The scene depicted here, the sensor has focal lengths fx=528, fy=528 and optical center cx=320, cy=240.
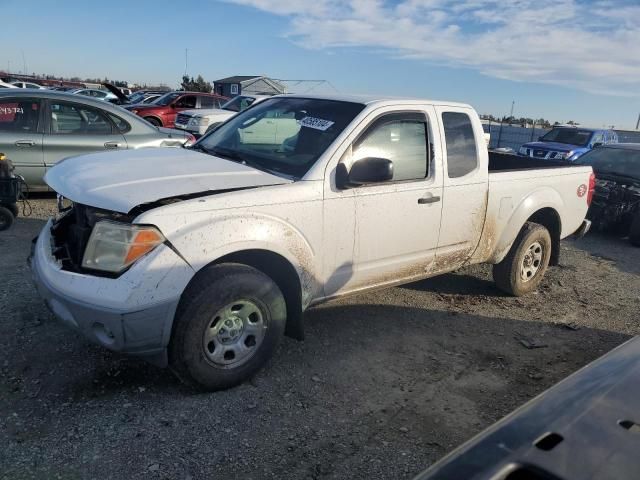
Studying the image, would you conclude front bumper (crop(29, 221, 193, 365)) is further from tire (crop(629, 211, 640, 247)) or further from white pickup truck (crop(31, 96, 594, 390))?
tire (crop(629, 211, 640, 247))

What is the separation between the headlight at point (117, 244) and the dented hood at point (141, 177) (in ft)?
0.38

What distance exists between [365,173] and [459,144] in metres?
1.33

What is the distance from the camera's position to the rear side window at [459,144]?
4355 millimetres

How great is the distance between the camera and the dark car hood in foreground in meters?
1.42

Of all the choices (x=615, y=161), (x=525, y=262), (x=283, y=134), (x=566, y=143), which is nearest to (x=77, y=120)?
(x=283, y=134)

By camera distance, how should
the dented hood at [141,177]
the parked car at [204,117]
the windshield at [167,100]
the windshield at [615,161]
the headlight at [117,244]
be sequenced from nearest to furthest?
the headlight at [117,244] → the dented hood at [141,177] → the windshield at [615,161] → the parked car at [204,117] → the windshield at [167,100]

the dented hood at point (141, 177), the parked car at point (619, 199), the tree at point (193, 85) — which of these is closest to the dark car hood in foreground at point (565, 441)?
the dented hood at point (141, 177)

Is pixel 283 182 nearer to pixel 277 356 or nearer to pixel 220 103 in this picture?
pixel 277 356

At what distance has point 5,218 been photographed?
616cm

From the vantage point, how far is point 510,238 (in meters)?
5.04

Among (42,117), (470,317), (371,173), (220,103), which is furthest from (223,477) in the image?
(220,103)

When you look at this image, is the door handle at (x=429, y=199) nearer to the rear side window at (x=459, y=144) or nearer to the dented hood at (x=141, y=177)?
the rear side window at (x=459, y=144)

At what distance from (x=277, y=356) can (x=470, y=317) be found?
2.03m

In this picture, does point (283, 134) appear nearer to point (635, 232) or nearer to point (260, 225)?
point (260, 225)
